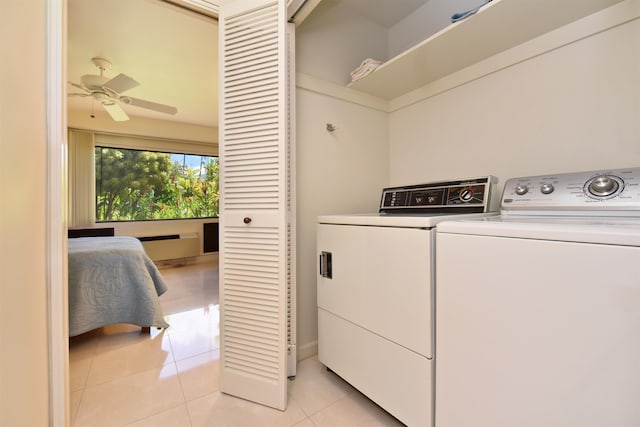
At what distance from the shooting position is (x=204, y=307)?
2727mm

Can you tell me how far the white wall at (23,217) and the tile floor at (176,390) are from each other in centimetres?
40

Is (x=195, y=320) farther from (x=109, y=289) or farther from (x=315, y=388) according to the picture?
(x=315, y=388)

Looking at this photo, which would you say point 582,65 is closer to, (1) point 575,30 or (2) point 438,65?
(1) point 575,30

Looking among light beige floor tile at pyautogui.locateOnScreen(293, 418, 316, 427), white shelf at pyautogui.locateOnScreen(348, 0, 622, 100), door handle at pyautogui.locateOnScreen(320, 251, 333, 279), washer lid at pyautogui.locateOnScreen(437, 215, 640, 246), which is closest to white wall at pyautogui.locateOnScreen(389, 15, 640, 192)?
white shelf at pyautogui.locateOnScreen(348, 0, 622, 100)

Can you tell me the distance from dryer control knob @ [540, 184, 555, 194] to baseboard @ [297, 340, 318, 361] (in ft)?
4.97

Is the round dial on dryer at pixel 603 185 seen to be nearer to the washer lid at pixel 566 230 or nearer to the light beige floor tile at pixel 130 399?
the washer lid at pixel 566 230

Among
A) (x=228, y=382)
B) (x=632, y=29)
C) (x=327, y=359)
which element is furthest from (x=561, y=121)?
(x=228, y=382)

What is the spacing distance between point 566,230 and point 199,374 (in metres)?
1.88

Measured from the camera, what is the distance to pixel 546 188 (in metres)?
1.10

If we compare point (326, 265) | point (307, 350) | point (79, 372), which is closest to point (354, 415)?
point (307, 350)

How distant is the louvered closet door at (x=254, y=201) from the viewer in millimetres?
1328

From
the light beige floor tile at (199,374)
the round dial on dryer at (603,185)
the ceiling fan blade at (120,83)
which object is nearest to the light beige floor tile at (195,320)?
the light beige floor tile at (199,374)

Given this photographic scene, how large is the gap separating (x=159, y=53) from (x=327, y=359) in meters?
3.08

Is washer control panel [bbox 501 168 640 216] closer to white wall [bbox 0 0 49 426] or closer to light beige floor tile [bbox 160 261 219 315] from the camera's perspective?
white wall [bbox 0 0 49 426]
